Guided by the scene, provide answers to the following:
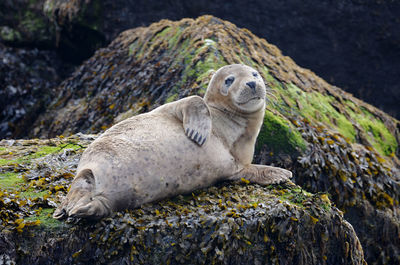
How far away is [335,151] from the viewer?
657 centimetres

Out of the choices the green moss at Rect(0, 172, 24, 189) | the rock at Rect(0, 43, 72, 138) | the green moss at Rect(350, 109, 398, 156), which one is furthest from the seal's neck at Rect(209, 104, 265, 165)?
the rock at Rect(0, 43, 72, 138)

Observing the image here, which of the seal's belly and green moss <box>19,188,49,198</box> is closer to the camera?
the seal's belly

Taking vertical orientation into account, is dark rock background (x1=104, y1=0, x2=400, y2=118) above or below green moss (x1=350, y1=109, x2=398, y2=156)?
above

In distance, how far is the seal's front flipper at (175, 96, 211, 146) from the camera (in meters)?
4.36

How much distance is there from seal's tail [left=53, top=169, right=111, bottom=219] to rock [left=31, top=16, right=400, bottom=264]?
281cm

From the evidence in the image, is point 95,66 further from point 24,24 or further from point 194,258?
point 194,258

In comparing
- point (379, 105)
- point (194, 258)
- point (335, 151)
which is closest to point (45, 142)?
point (194, 258)

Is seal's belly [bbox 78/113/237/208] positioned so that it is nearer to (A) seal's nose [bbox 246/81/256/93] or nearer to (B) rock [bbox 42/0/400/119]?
(A) seal's nose [bbox 246/81/256/93]

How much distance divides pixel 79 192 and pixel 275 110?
369cm

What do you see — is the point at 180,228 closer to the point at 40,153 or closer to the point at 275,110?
the point at 40,153

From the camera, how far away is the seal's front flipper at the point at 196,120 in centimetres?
436

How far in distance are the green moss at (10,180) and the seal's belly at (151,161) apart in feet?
2.84

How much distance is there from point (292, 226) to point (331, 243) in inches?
24.7

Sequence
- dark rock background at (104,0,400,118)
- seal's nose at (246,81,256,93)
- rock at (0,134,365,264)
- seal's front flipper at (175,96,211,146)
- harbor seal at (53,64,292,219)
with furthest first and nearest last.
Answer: dark rock background at (104,0,400,118) < seal's nose at (246,81,256,93) < seal's front flipper at (175,96,211,146) < harbor seal at (53,64,292,219) < rock at (0,134,365,264)
